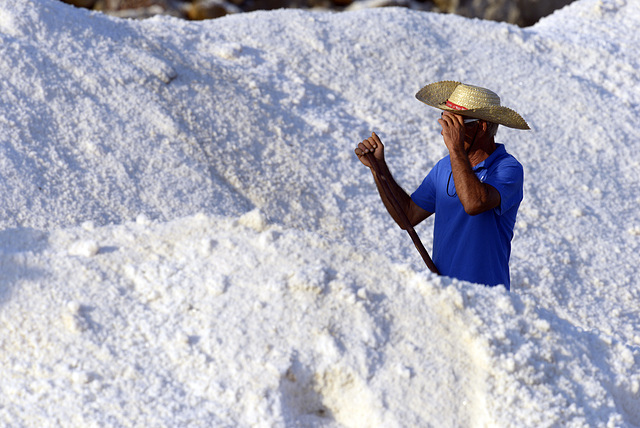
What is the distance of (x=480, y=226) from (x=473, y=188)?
0.25 m

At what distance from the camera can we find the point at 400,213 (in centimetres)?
308

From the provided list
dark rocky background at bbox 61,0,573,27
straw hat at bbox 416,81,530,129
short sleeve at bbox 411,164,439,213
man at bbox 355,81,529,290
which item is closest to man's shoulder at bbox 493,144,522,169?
man at bbox 355,81,529,290

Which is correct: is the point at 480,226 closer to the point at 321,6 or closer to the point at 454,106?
the point at 454,106

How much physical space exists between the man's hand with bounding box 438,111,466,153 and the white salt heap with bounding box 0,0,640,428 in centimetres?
47

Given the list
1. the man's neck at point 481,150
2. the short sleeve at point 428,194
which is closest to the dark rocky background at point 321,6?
the short sleeve at point 428,194

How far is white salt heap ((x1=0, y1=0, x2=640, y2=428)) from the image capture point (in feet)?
7.51

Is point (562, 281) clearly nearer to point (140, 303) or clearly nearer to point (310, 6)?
point (140, 303)

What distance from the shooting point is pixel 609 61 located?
21.9 feet

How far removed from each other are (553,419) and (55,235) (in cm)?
186

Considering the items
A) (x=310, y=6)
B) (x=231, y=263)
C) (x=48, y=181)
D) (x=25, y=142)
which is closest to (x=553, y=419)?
(x=231, y=263)

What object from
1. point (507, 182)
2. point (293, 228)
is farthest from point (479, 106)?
point (293, 228)

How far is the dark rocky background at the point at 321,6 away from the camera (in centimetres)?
1577

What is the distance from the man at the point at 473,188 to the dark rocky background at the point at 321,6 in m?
13.7

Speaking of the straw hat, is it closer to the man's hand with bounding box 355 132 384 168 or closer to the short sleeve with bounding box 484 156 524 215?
the short sleeve with bounding box 484 156 524 215
